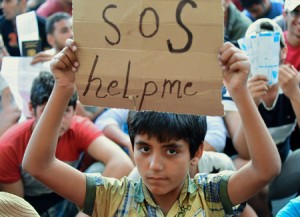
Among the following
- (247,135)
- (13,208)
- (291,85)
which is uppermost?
(247,135)

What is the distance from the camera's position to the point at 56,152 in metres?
3.21

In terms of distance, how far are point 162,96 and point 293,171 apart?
6.15 ft

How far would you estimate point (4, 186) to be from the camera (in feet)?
10.1

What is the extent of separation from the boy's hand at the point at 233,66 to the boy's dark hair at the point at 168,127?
0.26 m

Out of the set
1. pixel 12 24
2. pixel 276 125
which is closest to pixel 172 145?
pixel 276 125

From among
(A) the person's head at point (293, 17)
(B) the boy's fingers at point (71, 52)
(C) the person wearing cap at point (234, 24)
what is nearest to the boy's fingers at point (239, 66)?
(B) the boy's fingers at point (71, 52)

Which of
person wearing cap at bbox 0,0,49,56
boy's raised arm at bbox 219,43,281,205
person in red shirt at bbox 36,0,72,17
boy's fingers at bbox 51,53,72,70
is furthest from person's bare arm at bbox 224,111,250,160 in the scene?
person in red shirt at bbox 36,0,72,17

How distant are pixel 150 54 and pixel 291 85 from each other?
161cm

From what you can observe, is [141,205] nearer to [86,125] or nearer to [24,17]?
[86,125]

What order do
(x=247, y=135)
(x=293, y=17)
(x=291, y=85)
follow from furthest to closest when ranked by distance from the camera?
(x=293, y=17), (x=291, y=85), (x=247, y=135)

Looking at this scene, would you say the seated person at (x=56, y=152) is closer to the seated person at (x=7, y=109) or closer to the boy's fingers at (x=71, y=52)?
the seated person at (x=7, y=109)

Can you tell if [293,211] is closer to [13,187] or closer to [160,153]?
[160,153]

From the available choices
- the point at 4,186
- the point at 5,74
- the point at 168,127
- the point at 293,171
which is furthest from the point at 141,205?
the point at 5,74

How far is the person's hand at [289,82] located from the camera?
3.05 m
